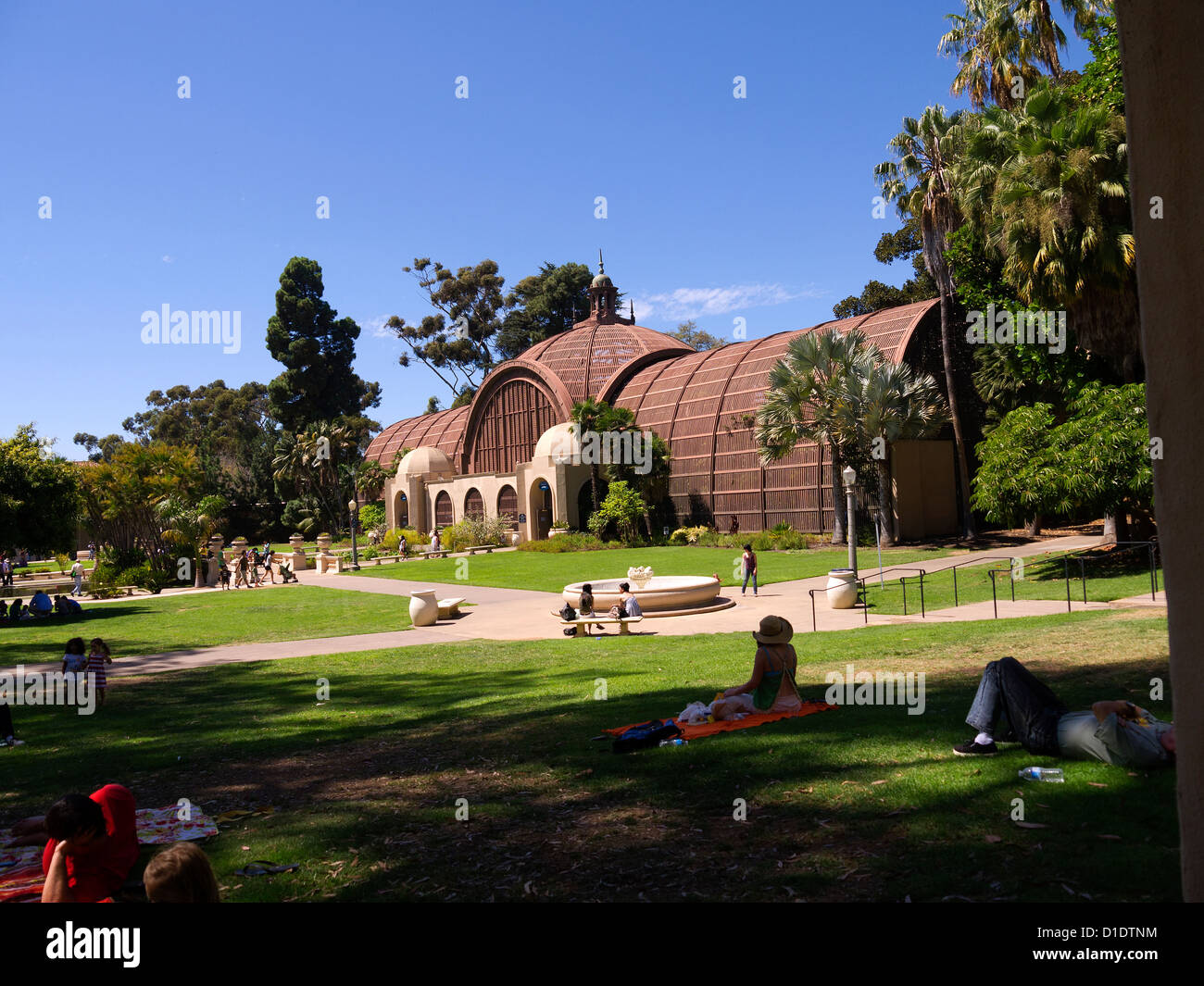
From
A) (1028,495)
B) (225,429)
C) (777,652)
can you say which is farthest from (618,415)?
(225,429)

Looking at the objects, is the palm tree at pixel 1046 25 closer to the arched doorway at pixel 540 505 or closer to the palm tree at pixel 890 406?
the palm tree at pixel 890 406

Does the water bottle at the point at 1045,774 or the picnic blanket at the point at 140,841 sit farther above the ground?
the water bottle at the point at 1045,774

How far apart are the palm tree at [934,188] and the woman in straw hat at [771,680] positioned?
26.3 meters

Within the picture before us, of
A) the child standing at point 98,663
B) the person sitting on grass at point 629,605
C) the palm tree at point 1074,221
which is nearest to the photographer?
the child standing at point 98,663

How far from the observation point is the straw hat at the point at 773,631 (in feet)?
27.3

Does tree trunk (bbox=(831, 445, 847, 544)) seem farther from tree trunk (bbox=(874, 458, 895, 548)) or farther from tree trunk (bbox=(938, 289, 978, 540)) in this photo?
tree trunk (bbox=(938, 289, 978, 540))

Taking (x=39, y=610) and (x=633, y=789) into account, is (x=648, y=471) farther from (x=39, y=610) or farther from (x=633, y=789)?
(x=633, y=789)

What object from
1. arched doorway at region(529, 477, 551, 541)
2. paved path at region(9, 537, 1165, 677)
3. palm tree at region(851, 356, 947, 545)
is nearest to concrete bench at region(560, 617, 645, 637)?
paved path at region(9, 537, 1165, 677)

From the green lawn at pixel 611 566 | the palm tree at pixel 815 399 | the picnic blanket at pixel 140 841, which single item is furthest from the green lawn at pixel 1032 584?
the picnic blanket at pixel 140 841

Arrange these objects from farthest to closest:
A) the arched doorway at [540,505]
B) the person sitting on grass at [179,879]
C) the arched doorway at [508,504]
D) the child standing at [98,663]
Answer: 1. the arched doorway at [508,504]
2. the arched doorway at [540,505]
3. the child standing at [98,663]
4. the person sitting on grass at [179,879]

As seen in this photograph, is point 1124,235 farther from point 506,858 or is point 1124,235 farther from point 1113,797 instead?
point 506,858

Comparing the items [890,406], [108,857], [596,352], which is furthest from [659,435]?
[108,857]

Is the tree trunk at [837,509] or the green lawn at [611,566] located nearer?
the green lawn at [611,566]
